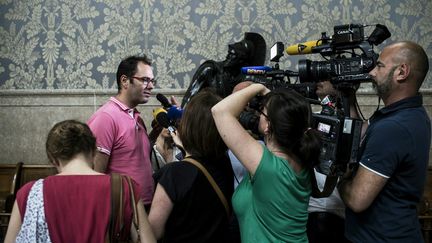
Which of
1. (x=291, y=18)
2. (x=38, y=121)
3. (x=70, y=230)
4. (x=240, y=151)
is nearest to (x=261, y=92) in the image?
(x=240, y=151)

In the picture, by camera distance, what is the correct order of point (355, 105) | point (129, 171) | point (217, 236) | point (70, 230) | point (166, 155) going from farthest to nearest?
point (166, 155) < point (129, 171) < point (355, 105) < point (217, 236) < point (70, 230)

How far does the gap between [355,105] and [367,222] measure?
17.7 inches

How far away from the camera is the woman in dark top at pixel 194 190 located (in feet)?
5.03

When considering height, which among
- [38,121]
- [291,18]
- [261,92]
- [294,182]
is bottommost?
[38,121]

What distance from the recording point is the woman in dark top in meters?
1.53

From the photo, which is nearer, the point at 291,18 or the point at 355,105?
the point at 355,105

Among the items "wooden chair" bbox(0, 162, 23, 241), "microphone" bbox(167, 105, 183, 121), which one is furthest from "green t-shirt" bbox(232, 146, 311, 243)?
"wooden chair" bbox(0, 162, 23, 241)

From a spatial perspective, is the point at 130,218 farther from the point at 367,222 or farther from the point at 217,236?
the point at 367,222

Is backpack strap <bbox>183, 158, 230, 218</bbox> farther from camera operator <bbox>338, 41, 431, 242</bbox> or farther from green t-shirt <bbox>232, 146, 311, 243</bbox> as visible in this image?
camera operator <bbox>338, 41, 431, 242</bbox>

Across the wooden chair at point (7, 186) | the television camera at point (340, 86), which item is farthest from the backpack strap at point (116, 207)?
the wooden chair at point (7, 186)

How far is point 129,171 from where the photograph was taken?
222 centimetres

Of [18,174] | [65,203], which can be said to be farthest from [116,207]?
[18,174]

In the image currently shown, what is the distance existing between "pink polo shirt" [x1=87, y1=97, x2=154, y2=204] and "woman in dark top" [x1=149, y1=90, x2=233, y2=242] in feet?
2.07

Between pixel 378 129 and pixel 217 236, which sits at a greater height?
pixel 378 129
